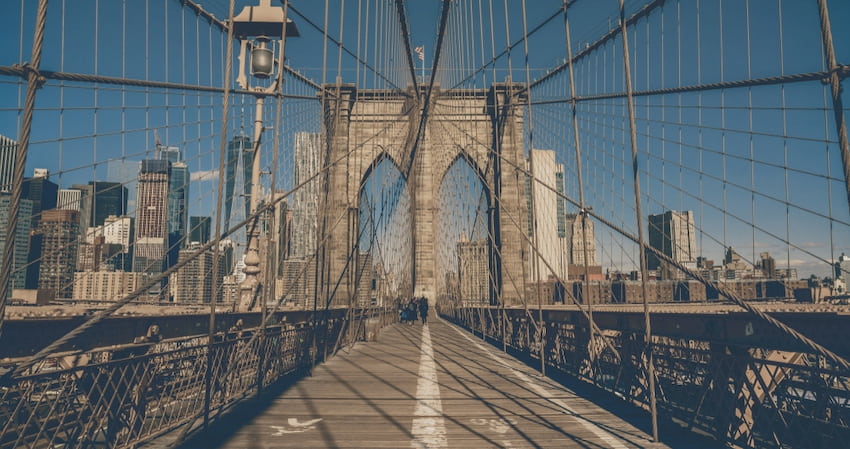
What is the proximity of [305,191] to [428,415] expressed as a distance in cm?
2217

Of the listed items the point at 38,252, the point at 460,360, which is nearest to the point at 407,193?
the point at 38,252

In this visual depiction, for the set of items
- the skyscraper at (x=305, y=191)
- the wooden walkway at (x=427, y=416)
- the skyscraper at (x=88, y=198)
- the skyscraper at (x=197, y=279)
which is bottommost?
the wooden walkway at (x=427, y=416)

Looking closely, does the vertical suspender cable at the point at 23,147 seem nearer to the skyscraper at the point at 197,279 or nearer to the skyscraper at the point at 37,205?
the skyscraper at the point at 37,205

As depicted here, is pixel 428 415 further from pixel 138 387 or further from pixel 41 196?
pixel 41 196

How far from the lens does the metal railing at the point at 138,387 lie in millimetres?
4207

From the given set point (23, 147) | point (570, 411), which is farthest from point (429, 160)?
point (23, 147)

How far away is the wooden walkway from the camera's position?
4.97 meters

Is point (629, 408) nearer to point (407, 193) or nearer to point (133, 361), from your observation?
point (133, 361)

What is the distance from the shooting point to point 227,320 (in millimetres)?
8758

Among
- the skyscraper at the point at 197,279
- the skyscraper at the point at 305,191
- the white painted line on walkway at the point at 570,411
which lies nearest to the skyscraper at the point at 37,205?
the skyscraper at the point at 197,279

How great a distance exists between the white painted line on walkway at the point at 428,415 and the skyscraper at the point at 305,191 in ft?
36.0

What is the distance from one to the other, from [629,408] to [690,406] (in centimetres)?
74

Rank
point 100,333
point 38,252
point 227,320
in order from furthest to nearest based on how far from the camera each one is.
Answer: point 38,252, point 227,320, point 100,333

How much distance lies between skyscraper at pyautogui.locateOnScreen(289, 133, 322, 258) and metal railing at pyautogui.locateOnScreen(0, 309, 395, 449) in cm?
1059
